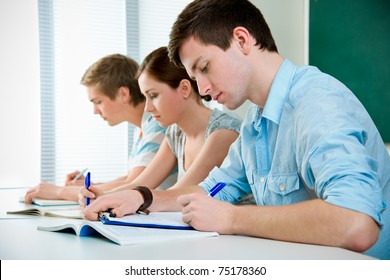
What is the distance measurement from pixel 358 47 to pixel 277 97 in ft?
6.26

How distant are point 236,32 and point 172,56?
193 millimetres

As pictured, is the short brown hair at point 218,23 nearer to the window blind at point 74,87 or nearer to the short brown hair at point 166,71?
the short brown hair at point 166,71

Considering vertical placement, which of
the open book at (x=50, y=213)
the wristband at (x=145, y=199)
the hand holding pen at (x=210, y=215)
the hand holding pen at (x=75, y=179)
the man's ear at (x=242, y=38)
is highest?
the man's ear at (x=242, y=38)

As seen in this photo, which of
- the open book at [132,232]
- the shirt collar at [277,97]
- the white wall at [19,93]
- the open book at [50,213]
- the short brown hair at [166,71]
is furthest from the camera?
the white wall at [19,93]

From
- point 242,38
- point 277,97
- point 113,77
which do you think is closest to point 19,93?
point 113,77

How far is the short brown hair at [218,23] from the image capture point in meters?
1.28

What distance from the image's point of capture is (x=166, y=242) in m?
0.99

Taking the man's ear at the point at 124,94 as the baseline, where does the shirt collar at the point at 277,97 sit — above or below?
above

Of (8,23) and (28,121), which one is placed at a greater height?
(8,23)

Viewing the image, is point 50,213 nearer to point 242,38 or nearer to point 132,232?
point 132,232

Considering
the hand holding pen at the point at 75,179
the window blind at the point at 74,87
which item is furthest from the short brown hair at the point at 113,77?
the window blind at the point at 74,87

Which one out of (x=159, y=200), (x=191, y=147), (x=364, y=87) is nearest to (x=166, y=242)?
(x=159, y=200)

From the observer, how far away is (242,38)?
1.29m
